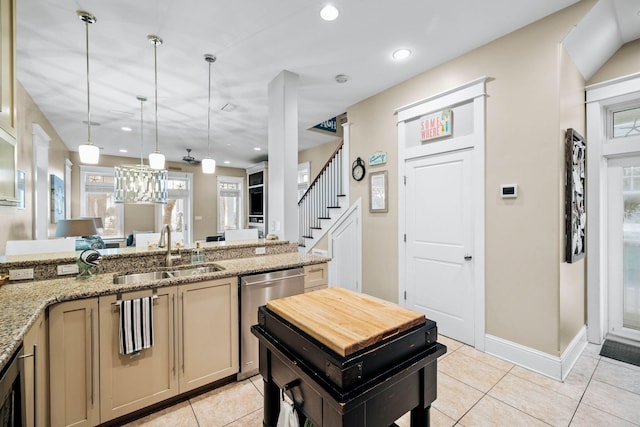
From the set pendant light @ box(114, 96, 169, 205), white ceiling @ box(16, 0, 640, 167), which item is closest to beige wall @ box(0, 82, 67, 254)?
white ceiling @ box(16, 0, 640, 167)

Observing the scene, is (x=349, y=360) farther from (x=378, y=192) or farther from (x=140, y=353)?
(x=378, y=192)

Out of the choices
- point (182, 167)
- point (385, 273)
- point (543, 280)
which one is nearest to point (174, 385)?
point (385, 273)

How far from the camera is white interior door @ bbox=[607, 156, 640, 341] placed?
2.79m

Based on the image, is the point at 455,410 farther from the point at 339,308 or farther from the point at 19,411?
the point at 19,411

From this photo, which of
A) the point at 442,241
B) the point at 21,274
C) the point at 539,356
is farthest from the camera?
the point at 442,241

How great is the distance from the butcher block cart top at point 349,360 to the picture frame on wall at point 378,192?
250 cm

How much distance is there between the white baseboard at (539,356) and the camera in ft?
7.57

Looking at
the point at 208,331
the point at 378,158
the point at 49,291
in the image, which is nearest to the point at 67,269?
the point at 49,291

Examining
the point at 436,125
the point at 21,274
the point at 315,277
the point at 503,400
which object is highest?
the point at 436,125

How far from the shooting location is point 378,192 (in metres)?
3.74

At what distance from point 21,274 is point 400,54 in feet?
12.0

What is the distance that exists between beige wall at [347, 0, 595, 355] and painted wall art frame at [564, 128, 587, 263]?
0.31ft

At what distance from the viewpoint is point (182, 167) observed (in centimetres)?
862

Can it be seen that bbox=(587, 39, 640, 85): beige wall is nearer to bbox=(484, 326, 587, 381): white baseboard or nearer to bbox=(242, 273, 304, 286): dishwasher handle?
bbox=(484, 326, 587, 381): white baseboard
